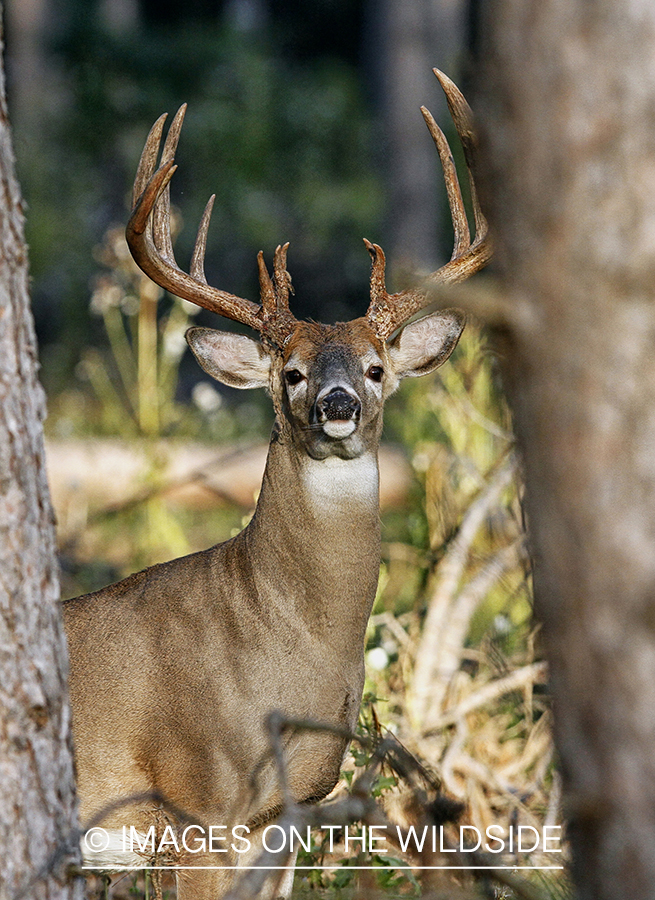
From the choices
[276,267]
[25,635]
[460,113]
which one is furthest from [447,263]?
[25,635]

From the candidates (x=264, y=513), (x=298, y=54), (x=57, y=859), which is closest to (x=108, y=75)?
(x=298, y=54)

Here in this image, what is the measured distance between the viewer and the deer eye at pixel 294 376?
138 inches

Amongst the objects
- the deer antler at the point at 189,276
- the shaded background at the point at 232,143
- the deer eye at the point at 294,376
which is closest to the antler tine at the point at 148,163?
the deer antler at the point at 189,276

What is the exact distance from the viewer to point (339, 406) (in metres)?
3.19

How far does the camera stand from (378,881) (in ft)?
10.3

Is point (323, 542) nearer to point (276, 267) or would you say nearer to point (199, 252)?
point (276, 267)

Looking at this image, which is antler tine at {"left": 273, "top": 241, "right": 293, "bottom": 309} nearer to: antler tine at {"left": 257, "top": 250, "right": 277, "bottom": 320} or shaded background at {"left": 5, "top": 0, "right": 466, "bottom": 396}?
antler tine at {"left": 257, "top": 250, "right": 277, "bottom": 320}

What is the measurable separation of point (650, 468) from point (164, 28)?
21.6 m

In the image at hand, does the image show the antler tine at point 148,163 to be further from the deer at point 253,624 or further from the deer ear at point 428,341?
the deer ear at point 428,341

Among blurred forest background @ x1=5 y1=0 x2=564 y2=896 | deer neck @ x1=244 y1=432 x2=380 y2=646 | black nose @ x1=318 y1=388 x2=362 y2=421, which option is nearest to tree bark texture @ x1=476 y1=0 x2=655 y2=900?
blurred forest background @ x1=5 y1=0 x2=564 y2=896

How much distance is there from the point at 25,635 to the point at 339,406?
1353 millimetres

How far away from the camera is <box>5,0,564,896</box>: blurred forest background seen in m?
4.67

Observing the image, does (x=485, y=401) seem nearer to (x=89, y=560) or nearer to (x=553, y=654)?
(x=89, y=560)

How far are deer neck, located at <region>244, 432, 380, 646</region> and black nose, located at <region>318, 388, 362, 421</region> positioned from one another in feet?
0.63
